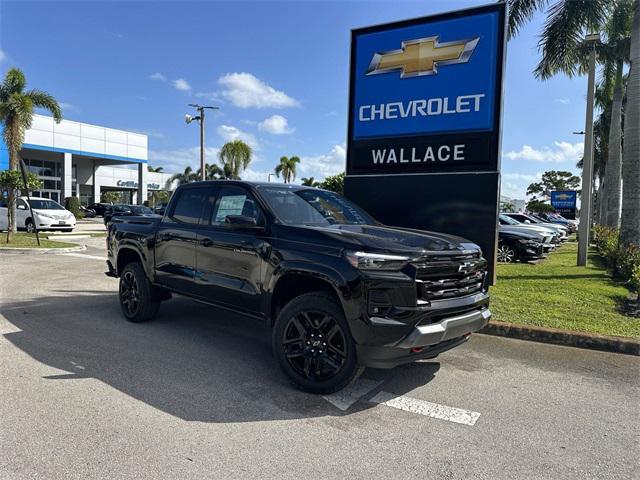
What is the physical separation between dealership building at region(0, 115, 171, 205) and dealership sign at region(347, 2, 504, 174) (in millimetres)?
30694

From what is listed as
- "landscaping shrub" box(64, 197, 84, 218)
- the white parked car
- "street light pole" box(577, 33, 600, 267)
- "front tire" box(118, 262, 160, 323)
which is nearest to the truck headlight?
"front tire" box(118, 262, 160, 323)

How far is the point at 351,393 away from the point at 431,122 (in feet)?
16.5

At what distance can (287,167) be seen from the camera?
57.9m

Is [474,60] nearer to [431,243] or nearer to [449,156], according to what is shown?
[449,156]

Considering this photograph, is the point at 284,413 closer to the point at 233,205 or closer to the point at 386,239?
the point at 386,239

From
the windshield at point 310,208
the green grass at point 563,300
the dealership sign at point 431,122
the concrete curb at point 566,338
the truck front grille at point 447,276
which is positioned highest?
the dealership sign at point 431,122

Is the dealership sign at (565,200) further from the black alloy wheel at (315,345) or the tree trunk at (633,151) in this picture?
the black alloy wheel at (315,345)

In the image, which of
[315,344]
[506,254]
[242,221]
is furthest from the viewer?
[506,254]


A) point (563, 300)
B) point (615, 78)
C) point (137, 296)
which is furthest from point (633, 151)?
point (137, 296)

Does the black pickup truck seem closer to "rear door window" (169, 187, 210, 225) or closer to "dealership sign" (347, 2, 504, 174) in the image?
"rear door window" (169, 187, 210, 225)

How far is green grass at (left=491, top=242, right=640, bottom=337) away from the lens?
6.21m

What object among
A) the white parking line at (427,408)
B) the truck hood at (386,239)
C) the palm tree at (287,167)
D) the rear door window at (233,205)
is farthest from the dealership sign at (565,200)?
the white parking line at (427,408)

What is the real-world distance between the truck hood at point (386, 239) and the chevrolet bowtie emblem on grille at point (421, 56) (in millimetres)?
4019

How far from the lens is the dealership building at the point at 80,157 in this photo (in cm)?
3616
